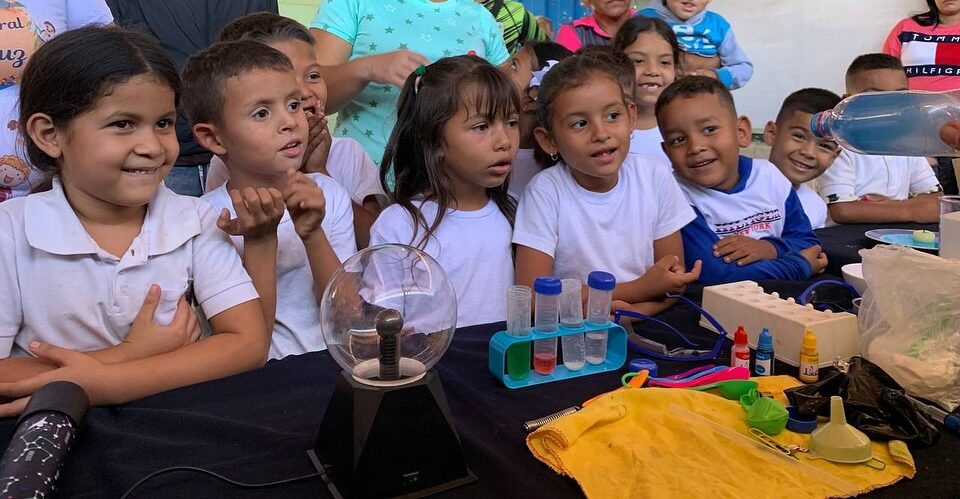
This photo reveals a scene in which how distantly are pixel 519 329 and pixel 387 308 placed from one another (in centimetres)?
32

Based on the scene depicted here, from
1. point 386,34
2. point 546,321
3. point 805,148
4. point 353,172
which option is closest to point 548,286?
point 546,321

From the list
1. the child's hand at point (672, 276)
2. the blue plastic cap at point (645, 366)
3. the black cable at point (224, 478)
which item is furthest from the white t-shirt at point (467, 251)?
the black cable at point (224, 478)

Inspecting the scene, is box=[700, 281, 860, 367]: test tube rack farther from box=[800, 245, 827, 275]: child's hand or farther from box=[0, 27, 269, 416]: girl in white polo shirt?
box=[0, 27, 269, 416]: girl in white polo shirt

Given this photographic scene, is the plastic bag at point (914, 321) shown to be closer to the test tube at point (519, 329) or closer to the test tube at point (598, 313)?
the test tube at point (598, 313)

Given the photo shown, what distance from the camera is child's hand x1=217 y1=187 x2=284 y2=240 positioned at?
3.87ft

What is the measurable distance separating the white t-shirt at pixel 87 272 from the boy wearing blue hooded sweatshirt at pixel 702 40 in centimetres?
238

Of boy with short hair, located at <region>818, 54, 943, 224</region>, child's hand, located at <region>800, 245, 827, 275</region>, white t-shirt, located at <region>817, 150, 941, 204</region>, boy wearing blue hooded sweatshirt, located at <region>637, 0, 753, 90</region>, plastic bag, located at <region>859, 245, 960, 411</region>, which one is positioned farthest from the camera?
boy wearing blue hooded sweatshirt, located at <region>637, 0, 753, 90</region>

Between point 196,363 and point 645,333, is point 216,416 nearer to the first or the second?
point 196,363

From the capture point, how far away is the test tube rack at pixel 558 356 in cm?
103

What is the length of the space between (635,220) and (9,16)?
167 centimetres

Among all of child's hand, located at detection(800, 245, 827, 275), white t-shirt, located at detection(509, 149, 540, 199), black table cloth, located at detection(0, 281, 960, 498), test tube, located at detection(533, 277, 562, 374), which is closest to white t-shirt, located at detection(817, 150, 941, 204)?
child's hand, located at detection(800, 245, 827, 275)

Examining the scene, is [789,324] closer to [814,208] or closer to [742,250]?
[742,250]

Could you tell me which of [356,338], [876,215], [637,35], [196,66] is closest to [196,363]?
[356,338]

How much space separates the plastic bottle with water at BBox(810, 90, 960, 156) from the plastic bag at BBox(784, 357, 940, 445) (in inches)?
22.6
